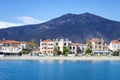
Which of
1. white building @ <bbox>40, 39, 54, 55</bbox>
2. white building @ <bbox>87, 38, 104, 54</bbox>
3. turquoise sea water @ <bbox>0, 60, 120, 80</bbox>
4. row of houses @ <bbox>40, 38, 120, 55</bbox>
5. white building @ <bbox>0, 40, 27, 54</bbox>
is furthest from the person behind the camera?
white building @ <bbox>87, 38, 104, 54</bbox>

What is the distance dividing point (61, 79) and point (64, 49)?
6669cm

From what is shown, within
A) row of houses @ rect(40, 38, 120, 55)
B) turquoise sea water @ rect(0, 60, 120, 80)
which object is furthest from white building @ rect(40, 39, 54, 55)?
turquoise sea water @ rect(0, 60, 120, 80)

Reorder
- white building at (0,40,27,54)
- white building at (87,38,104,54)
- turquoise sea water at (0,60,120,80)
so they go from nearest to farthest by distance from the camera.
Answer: turquoise sea water at (0,60,120,80)
white building at (0,40,27,54)
white building at (87,38,104,54)

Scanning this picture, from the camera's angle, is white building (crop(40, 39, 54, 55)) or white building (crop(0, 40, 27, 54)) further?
white building (crop(0, 40, 27, 54))

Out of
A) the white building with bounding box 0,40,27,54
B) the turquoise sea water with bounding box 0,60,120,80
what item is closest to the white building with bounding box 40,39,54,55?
the white building with bounding box 0,40,27,54

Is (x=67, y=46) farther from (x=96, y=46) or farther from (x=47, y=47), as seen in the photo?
(x=96, y=46)

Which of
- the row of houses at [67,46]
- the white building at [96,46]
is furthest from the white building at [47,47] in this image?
the white building at [96,46]

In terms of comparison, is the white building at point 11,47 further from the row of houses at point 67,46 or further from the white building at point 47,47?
the row of houses at point 67,46

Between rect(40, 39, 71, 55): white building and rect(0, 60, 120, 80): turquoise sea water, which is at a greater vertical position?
rect(40, 39, 71, 55): white building

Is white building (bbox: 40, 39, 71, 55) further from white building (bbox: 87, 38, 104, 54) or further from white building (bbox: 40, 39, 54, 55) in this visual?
white building (bbox: 87, 38, 104, 54)

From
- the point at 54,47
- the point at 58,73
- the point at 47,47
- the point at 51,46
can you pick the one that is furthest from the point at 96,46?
the point at 58,73

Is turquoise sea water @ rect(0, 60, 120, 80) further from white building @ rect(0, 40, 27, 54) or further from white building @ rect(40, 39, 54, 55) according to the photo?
white building @ rect(0, 40, 27, 54)

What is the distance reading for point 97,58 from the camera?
94.2 metres

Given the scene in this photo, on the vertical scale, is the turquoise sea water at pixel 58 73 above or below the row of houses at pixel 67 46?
below
